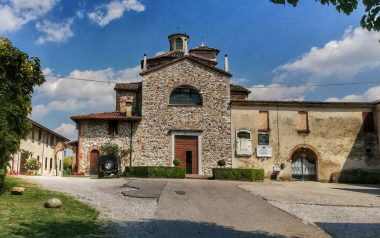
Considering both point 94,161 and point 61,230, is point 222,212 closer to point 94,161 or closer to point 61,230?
point 61,230

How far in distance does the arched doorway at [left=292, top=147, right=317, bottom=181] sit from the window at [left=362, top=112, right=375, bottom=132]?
495cm

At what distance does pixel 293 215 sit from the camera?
12.8 metres

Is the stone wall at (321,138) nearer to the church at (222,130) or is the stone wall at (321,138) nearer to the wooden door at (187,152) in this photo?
the church at (222,130)

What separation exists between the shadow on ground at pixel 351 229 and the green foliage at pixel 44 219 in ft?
19.5

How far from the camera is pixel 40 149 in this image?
4038 centimetres

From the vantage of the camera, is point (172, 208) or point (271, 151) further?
point (271, 151)

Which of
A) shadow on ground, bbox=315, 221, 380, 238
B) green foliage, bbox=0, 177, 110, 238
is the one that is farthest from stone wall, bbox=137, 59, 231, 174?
shadow on ground, bbox=315, 221, 380, 238

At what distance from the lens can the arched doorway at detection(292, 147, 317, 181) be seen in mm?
31797

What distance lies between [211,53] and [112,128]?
16470mm

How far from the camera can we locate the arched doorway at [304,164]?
31797 mm

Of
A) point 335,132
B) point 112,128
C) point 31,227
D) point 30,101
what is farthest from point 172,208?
point 335,132

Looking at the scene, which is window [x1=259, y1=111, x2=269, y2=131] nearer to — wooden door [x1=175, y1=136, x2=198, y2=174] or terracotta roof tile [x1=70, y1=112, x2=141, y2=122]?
wooden door [x1=175, y1=136, x2=198, y2=174]

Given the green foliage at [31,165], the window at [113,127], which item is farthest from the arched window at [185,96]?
the green foliage at [31,165]

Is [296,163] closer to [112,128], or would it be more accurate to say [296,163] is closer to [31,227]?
[112,128]
